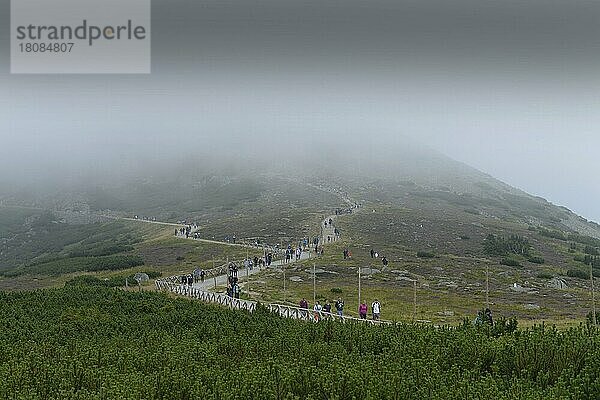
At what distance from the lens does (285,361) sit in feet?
37.0

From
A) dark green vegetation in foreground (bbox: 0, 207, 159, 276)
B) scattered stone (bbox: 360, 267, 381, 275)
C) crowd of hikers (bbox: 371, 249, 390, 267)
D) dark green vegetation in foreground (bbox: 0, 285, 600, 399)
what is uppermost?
dark green vegetation in foreground (bbox: 0, 285, 600, 399)

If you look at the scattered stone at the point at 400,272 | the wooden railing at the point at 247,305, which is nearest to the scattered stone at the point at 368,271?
the scattered stone at the point at 400,272

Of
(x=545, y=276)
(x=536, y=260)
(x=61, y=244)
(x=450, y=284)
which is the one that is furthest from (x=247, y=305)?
(x=61, y=244)

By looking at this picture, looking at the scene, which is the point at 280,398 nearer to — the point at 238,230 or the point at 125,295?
the point at 125,295

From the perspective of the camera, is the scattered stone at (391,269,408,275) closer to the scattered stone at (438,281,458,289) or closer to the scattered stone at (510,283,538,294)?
the scattered stone at (438,281,458,289)

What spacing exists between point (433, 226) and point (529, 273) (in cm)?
2207

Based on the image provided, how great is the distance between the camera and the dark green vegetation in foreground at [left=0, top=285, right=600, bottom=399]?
8.56 m

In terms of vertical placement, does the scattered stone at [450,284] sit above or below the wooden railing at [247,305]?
below

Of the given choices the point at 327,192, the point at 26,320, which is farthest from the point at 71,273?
the point at 327,192

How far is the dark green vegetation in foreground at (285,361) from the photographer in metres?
8.56

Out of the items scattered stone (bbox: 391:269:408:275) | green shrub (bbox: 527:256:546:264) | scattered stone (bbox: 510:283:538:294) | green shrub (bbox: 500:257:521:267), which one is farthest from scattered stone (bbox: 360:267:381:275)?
green shrub (bbox: 527:256:546:264)

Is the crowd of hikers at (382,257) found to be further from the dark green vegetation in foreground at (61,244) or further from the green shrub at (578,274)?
the dark green vegetation in foreground at (61,244)

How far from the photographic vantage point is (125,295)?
2544 centimetres

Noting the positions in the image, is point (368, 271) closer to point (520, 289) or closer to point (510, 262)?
point (520, 289)
